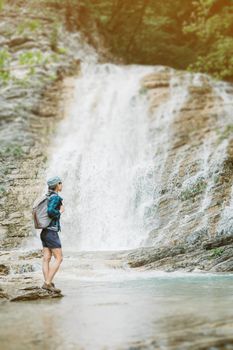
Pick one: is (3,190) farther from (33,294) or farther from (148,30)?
(148,30)

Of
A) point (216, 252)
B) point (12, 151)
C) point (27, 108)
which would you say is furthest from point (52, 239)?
point (27, 108)

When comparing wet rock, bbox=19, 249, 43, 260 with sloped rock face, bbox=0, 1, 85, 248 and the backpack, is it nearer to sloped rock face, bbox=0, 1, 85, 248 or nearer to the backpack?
sloped rock face, bbox=0, 1, 85, 248

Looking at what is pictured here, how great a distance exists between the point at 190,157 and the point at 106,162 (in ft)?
11.4

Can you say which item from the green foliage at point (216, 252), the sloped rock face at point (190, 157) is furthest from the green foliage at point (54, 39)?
the green foliage at point (216, 252)

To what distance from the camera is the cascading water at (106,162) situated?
54.4 ft

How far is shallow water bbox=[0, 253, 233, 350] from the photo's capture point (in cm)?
380

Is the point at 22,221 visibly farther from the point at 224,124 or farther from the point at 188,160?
the point at 224,124

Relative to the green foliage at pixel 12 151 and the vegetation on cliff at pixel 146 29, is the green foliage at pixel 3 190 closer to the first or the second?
the green foliage at pixel 12 151

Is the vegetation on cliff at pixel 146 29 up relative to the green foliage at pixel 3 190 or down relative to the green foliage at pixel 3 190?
up

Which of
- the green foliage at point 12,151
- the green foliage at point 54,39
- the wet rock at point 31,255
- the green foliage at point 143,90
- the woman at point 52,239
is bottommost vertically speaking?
the wet rock at point 31,255

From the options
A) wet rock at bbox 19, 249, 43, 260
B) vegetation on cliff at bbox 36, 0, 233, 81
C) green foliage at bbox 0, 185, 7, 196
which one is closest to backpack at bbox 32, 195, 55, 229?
wet rock at bbox 19, 249, 43, 260

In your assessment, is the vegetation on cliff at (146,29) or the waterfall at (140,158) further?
the vegetation on cliff at (146,29)

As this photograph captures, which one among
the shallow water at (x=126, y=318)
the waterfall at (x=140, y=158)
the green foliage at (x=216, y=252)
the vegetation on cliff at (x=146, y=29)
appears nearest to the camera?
the shallow water at (x=126, y=318)

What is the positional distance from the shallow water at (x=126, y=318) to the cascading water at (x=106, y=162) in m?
8.30
